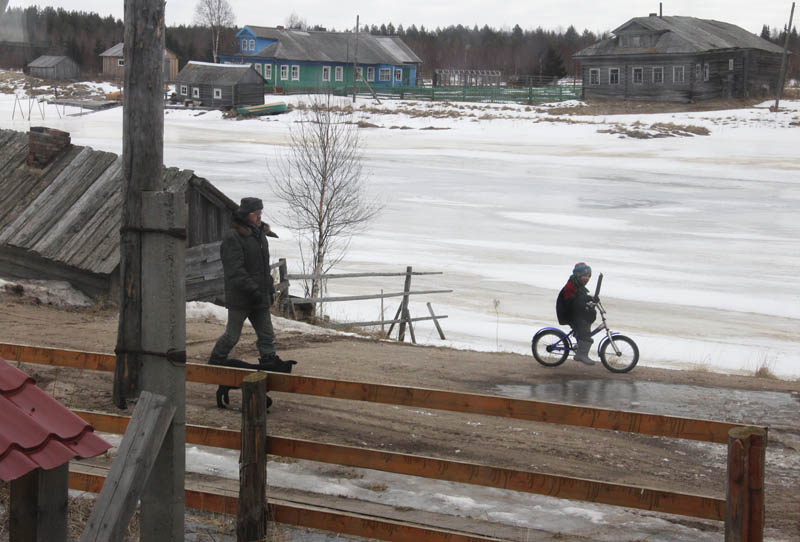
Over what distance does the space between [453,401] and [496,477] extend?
17.1 inches

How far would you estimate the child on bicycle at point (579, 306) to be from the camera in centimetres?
1109

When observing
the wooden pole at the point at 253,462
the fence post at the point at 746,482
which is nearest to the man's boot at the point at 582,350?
the wooden pole at the point at 253,462

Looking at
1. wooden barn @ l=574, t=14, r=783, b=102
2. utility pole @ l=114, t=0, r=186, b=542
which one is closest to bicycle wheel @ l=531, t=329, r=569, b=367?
utility pole @ l=114, t=0, r=186, b=542

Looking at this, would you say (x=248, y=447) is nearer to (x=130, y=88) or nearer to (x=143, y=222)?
(x=143, y=222)

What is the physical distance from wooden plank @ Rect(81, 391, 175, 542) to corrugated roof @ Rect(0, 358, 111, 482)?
0.69 metres

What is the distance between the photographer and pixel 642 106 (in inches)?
2399

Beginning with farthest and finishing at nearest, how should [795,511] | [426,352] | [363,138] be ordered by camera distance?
[363,138], [426,352], [795,511]

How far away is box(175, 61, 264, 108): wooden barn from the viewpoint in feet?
215

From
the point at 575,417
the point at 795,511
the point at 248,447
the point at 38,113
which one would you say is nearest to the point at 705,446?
the point at 795,511

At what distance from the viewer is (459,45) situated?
13425cm

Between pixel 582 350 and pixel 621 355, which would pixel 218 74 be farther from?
pixel 621 355

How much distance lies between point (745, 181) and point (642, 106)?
27732 mm

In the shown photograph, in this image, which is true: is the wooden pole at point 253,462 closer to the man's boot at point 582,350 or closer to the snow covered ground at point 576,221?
the man's boot at point 582,350

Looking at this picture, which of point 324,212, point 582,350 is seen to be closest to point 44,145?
point 582,350
